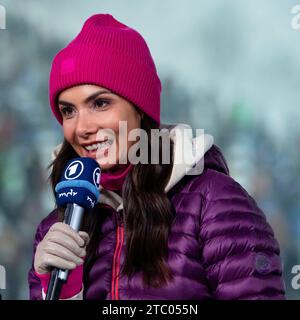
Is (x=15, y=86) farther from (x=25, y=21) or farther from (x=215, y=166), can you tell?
(x=215, y=166)

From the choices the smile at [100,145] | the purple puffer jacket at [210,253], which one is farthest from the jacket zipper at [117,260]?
the smile at [100,145]

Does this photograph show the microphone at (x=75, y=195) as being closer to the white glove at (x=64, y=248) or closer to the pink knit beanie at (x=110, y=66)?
the white glove at (x=64, y=248)

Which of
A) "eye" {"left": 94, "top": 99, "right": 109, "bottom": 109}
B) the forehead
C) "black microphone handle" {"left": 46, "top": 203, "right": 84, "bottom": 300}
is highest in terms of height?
the forehead

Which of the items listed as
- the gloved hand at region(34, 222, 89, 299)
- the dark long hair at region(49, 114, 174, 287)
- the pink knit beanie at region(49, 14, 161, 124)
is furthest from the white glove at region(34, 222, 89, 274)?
the pink knit beanie at region(49, 14, 161, 124)

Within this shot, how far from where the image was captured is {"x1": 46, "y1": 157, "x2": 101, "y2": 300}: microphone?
71 cm

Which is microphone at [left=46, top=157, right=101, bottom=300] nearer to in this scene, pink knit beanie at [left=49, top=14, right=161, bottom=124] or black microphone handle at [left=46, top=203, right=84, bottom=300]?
black microphone handle at [left=46, top=203, right=84, bottom=300]

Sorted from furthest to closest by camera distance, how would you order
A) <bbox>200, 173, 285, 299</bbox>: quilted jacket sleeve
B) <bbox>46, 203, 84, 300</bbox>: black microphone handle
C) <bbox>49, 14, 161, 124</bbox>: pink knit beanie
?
<bbox>49, 14, 161, 124</bbox>: pink knit beanie → <bbox>200, 173, 285, 299</bbox>: quilted jacket sleeve → <bbox>46, 203, 84, 300</bbox>: black microphone handle

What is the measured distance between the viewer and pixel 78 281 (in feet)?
3.01

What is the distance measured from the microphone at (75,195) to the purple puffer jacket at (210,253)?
0.54 ft

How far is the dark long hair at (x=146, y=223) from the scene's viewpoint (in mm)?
904

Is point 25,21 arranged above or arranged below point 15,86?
above

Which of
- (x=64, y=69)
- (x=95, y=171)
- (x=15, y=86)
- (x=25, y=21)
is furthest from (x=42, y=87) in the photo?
(x=95, y=171)
